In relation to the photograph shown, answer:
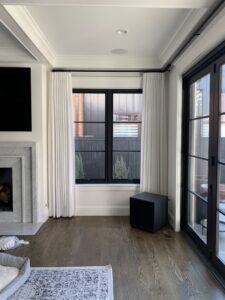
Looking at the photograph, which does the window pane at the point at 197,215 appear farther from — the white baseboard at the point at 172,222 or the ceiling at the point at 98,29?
the ceiling at the point at 98,29

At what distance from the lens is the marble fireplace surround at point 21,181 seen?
407 centimetres

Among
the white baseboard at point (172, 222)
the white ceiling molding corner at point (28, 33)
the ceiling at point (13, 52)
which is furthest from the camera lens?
the white baseboard at point (172, 222)

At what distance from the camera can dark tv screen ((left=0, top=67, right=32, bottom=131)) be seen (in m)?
4.03

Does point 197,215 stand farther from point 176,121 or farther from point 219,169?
point 176,121

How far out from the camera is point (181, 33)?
122 inches

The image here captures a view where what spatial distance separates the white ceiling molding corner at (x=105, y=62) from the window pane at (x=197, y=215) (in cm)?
229

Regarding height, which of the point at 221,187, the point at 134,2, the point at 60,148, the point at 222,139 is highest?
the point at 134,2

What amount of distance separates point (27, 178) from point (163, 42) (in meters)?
2.96

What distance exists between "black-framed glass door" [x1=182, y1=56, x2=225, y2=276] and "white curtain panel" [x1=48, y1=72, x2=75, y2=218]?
6.32ft

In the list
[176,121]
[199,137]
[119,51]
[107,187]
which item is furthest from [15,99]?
[199,137]

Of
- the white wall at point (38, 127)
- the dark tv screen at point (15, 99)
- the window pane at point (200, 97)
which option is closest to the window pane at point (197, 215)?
the window pane at point (200, 97)

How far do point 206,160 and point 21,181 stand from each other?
2.87m

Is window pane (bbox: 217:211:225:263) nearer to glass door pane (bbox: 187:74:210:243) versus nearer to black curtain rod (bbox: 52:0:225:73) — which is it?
glass door pane (bbox: 187:74:210:243)

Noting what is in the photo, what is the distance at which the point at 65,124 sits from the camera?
14.4 feet
